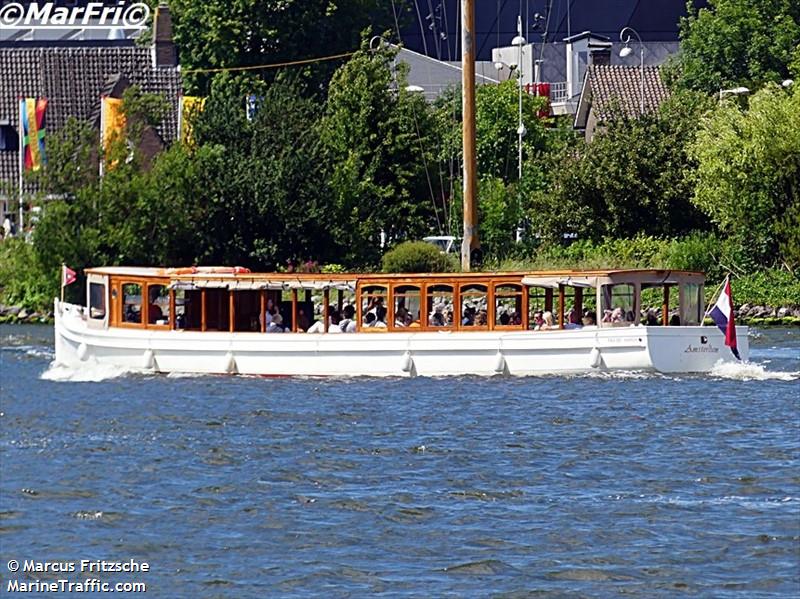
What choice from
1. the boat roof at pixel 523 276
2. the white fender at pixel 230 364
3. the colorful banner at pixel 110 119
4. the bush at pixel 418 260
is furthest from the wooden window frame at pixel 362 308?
the colorful banner at pixel 110 119

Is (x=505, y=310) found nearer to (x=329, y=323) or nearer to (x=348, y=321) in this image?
(x=348, y=321)

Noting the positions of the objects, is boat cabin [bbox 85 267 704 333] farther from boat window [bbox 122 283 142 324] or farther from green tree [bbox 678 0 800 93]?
green tree [bbox 678 0 800 93]

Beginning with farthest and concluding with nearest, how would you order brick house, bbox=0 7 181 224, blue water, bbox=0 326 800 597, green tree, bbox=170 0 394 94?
brick house, bbox=0 7 181 224 < green tree, bbox=170 0 394 94 < blue water, bbox=0 326 800 597

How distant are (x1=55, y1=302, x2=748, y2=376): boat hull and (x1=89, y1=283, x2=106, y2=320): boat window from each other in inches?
54.4

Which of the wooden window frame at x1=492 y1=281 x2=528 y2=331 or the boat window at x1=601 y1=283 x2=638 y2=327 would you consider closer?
the boat window at x1=601 y1=283 x2=638 y2=327

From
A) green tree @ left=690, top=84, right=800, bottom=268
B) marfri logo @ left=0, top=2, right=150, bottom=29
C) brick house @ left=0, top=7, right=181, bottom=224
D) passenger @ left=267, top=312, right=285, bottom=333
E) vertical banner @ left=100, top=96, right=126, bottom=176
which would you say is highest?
marfri logo @ left=0, top=2, right=150, bottom=29

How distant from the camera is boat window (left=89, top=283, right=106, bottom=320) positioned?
149 feet

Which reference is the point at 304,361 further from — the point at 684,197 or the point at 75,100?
the point at 75,100

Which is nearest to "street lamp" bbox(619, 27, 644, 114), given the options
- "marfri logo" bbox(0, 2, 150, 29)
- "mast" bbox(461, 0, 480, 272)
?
"marfri logo" bbox(0, 2, 150, 29)

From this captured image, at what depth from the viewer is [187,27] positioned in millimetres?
87938

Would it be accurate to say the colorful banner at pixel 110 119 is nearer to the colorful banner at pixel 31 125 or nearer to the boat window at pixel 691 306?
the colorful banner at pixel 31 125

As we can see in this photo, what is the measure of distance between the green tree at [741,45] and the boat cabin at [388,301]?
4293 cm

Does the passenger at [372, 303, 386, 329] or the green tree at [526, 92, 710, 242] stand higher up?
the green tree at [526, 92, 710, 242]

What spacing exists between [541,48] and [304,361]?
71902mm
